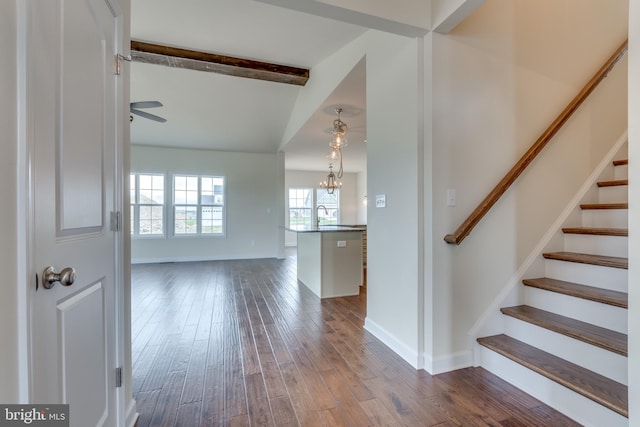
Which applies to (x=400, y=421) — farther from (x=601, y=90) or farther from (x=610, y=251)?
(x=601, y=90)

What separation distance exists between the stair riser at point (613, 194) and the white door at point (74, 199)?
3.55 meters

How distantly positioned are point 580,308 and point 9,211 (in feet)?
9.11

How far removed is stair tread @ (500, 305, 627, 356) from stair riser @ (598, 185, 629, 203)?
122 cm

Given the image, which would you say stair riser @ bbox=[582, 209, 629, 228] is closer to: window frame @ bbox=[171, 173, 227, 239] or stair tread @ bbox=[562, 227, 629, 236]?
stair tread @ bbox=[562, 227, 629, 236]

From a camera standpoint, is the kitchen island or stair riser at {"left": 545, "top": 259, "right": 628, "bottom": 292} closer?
stair riser at {"left": 545, "top": 259, "right": 628, "bottom": 292}

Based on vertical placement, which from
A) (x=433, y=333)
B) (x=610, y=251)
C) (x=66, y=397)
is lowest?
(x=433, y=333)

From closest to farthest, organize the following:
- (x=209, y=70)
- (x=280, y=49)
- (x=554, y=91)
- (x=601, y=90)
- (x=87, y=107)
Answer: (x=87, y=107)
(x=554, y=91)
(x=601, y=90)
(x=280, y=49)
(x=209, y=70)

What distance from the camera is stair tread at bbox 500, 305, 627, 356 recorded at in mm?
1547

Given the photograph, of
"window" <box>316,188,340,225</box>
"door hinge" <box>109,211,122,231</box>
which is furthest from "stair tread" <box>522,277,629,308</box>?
"window" <box>316,188,340,225</box>

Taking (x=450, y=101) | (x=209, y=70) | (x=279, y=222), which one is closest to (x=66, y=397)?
(x=450, y=101)

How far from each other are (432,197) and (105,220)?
1.86 meters

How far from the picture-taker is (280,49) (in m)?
3.63

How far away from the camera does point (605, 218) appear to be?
2.31 m

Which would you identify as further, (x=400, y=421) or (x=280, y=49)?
(x=280, y=49)
